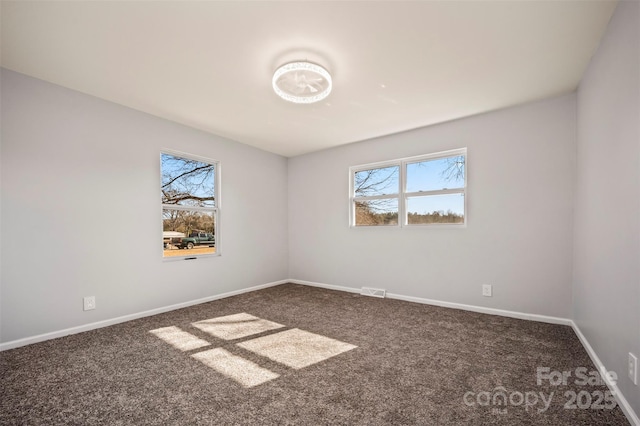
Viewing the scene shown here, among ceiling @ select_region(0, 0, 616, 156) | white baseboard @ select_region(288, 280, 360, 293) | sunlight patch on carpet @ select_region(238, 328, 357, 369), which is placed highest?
ceiling @ select_region(0, 0, 616, 156)

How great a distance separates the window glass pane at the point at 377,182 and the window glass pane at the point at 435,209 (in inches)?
14.8

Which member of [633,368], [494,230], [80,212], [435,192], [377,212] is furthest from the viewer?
[377,212]

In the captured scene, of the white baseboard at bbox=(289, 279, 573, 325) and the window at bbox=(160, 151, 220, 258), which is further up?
the window at bbox=(160, 151, 220, 258)

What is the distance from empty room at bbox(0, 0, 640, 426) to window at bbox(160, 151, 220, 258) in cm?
3

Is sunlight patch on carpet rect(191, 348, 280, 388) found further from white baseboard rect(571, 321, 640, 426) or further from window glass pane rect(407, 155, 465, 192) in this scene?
window glass pane rect(407, 155, 465, 192)

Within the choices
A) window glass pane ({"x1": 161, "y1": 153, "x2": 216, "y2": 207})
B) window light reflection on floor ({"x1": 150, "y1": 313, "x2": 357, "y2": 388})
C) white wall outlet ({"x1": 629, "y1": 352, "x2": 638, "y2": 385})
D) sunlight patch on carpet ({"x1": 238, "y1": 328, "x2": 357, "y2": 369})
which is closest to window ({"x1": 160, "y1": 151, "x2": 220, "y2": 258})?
window glass pane ({"x1": 161, "y1": 153, "x2": 216, "y2": 207})

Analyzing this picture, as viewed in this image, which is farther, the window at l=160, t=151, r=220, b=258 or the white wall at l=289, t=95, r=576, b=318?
the window at l=160, t=151, r=220, b=258

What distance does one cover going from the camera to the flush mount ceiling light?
226 cm

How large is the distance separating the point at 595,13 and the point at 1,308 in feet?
16.6

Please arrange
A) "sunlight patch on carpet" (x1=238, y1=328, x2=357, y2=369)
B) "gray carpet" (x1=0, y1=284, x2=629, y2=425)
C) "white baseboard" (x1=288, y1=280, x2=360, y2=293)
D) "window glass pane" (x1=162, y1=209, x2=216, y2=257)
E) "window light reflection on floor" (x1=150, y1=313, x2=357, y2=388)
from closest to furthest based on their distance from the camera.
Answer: "gray carpet" (x1=0, y1=284, x2=629, y2=425)
"window light reflection on floor" (x1=150, y1=313, x2=357, y2=388)
"sunlight patch on carpet" (x1=238, y1=328, x2=357, y2=369)
"window glass pane" (x1=162, y1=209, x2=216, y2=257)
"white baseboard" (x1=288, y1=280, x2=360, y2=293)

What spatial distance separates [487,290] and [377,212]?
1.81m

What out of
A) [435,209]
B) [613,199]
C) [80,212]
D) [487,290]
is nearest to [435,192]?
[435,209]

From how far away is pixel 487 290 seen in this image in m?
3.38

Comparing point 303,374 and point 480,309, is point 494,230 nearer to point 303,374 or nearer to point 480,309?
point 480,309
